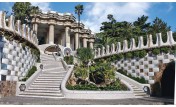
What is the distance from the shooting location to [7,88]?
15.4 meters

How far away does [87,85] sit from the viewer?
17.3 m

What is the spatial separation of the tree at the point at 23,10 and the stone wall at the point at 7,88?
2635 cm

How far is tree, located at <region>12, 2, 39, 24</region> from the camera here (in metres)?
41.3

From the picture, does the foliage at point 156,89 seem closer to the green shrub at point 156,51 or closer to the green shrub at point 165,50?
the green shrub at point 156,51

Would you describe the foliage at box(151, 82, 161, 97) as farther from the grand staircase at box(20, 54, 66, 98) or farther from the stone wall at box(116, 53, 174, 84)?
the grand staircase at box(20, 54, 66, 98)

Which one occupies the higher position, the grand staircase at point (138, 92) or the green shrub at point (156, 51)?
the green shrub at point (156, 51)

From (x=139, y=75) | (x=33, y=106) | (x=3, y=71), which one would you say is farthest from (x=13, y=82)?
(x=139, y=75)

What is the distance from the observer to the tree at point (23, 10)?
41.3m

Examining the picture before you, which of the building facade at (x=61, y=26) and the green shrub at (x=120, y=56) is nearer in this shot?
the green shrub at (x=120, y=56)

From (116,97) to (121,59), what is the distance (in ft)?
28.6

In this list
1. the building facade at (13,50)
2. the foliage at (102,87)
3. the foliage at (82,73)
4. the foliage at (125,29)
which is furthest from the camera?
the foliage at (125,29)

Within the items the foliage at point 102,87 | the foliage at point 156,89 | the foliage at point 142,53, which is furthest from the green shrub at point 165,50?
the foliage at point 102,87

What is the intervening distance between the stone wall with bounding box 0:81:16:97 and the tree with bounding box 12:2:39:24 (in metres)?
26.3

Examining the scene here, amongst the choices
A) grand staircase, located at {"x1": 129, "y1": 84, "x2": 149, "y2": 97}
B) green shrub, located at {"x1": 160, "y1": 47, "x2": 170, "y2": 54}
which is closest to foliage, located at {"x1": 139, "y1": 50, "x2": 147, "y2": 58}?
green shrub, located at {"x1": 160, "y1": 47, "x2": 170, "y2": 54}
